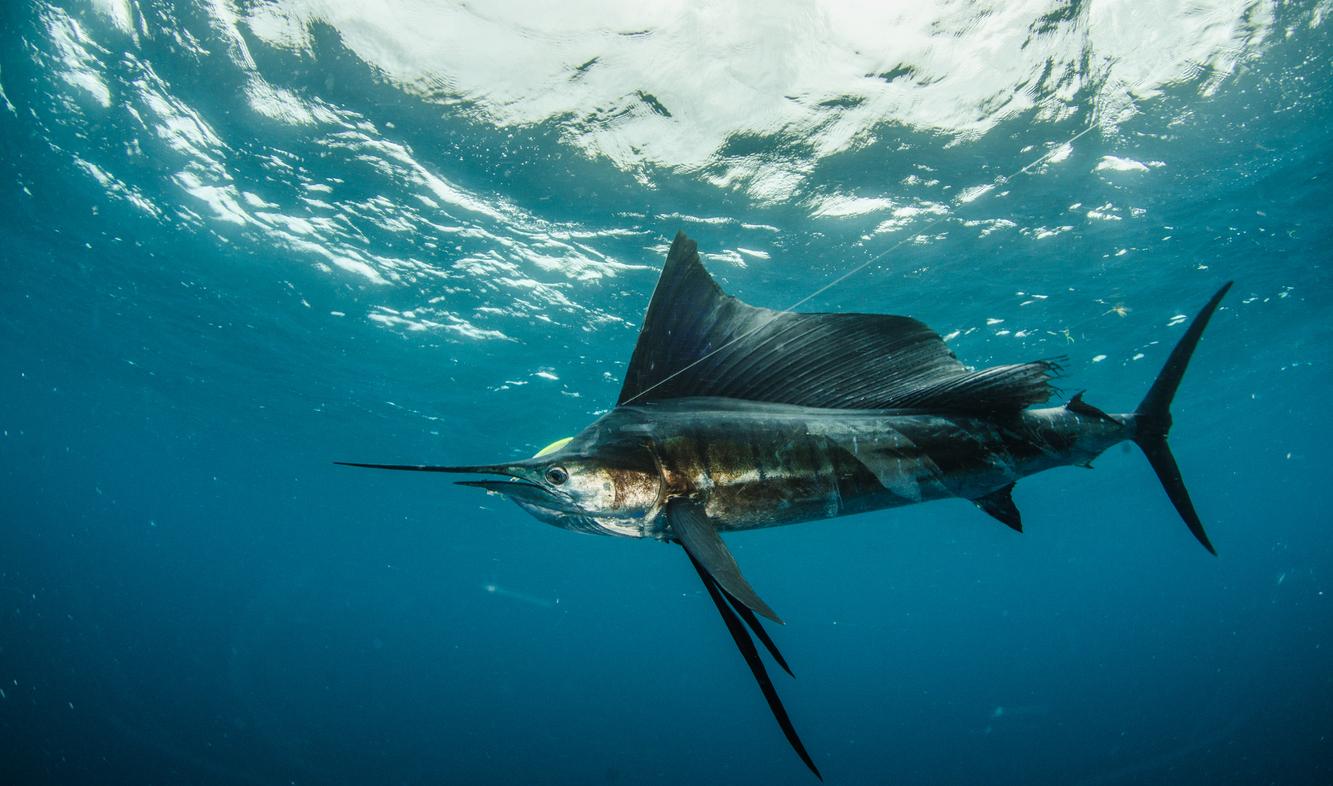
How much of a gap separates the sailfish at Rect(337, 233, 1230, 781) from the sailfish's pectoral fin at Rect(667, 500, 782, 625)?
0.04 feet

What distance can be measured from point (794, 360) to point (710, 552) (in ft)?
3.03

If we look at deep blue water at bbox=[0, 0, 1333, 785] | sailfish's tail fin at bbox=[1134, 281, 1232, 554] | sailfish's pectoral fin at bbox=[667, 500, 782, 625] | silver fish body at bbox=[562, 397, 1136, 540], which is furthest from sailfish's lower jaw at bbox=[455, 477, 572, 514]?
deep blue water at bbox=[0, 0, 1333, 785]

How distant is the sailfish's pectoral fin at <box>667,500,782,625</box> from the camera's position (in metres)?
1.36

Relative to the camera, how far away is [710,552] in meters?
1.50

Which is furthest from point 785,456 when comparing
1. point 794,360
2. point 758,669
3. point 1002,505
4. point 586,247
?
point 586,247

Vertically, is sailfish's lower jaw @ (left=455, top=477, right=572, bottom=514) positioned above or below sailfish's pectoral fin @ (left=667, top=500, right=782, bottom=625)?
above

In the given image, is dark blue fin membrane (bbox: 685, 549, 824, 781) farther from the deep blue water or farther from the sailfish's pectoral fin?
the deep blue water

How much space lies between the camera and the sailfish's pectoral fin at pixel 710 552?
136cm

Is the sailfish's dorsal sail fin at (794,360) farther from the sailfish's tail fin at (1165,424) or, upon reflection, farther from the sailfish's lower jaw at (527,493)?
the sailfish's tail fin at (1165,424)

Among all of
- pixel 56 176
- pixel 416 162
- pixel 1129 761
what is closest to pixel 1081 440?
pixel 416 162

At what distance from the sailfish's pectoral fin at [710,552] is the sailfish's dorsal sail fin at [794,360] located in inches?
22.3

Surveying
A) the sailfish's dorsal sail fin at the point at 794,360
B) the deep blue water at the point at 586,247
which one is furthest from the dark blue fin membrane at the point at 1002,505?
the deep blue water at the point at 586,247

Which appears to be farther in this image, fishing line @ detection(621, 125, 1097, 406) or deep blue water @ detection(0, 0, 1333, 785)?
deep blue water @ detection(0, 0, 1333, 785)

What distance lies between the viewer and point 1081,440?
243 cm
